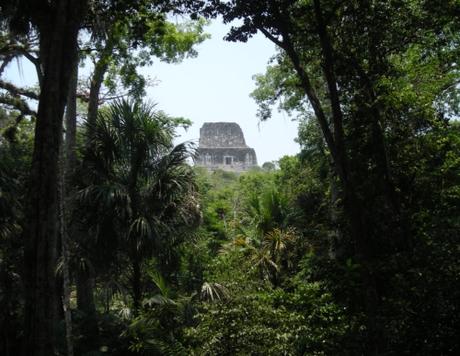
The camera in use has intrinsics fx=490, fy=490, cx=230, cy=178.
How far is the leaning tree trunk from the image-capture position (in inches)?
203

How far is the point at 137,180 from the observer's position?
410 inches

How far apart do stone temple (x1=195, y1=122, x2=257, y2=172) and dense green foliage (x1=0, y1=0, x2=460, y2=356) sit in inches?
1753

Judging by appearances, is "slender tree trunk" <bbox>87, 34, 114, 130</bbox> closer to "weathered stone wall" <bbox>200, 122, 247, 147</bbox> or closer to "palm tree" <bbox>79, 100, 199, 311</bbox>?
"palm tree" <bbox>79, 100, 199, 311</bbox>

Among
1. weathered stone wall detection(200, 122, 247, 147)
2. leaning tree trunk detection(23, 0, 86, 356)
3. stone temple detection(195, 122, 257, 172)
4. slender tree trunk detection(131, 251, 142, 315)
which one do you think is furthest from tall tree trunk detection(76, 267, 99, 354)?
weathered stone wall detection(200, 122, 247, 147)

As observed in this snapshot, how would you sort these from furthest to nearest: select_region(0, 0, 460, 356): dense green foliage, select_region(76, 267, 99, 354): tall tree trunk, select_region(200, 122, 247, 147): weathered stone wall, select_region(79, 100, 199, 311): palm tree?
select_region(200, 122, 247, 147): weathered stone wall → select_region(76, 267, 99, 354): tall tree trunk → select_region(79, 100, 199, 311): palm tree → select_region(0, 0, 460, 356): dense green foliage

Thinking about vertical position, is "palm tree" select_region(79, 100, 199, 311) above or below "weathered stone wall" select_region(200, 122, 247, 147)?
below

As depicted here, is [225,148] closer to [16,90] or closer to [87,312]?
[16,90]

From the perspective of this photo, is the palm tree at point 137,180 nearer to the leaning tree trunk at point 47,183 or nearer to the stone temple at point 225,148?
the leaning tree trunk at point 47,183

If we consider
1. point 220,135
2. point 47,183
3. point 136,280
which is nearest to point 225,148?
point 220,135

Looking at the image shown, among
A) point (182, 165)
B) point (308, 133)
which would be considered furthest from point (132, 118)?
point (308, 133)

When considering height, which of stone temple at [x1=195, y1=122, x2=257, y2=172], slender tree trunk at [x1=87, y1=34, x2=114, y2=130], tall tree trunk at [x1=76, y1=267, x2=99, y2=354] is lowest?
tall tree trunk at [x1=76, y1=267, x2=99, y2=354]

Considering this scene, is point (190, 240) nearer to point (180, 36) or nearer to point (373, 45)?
point (373, 45)

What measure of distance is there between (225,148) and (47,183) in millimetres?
52737

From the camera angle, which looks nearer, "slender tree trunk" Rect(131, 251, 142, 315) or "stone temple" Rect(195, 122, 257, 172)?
"slender tree trunk" Rect(131, 251, 142, 315)
